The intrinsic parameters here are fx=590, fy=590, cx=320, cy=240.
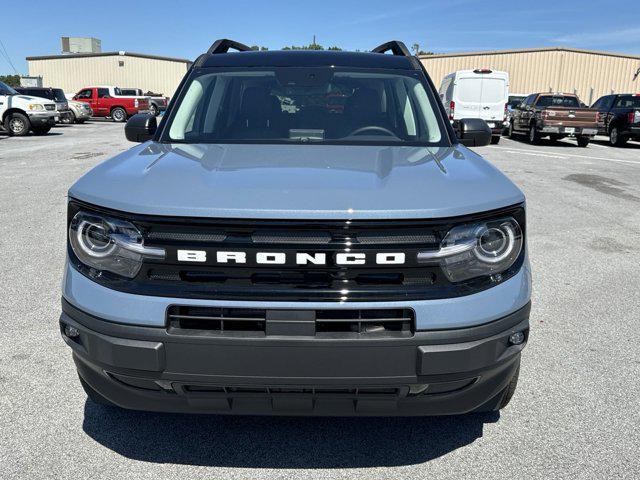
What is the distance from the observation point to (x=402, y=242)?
203cm

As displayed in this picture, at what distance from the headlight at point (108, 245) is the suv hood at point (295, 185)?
8 cm

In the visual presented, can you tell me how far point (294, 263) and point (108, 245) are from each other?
69 cm

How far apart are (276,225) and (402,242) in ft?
1.43

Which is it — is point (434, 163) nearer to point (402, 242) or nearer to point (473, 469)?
point (402, 242)

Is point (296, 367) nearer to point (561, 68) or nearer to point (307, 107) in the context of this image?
point (307, 107)

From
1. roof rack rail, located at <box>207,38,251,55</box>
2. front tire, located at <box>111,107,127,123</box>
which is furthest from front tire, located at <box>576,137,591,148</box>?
front tire, located at <box>111,107,127,123</box>

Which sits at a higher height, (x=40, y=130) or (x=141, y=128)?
(x=141, y=128)

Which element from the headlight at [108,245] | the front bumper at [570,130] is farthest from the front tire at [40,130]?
the headlight at [108,245]

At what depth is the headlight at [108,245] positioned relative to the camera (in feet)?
6.83

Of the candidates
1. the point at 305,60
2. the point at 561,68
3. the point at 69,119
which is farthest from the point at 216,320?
the point at 561,68

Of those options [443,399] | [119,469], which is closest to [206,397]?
[119,469]

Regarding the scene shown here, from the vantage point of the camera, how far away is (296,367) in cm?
201

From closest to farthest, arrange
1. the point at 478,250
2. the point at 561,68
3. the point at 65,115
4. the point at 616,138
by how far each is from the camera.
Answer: the point at 478,250
the point at 616,138
the point at 65,115
the point at 561,68

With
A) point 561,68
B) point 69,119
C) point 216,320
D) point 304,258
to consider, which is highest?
point 561,68
